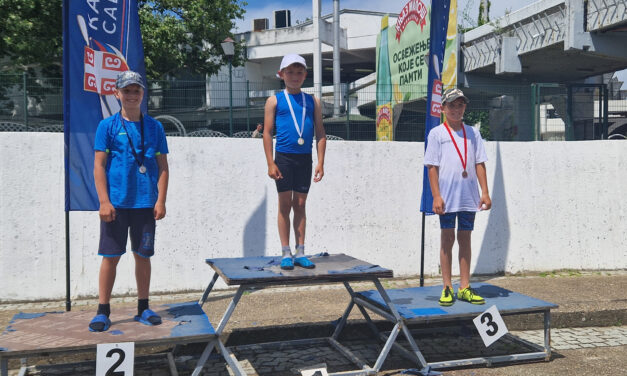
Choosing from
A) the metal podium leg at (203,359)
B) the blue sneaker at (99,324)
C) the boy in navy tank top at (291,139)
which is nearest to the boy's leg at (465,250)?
the boy in navy tank top at (291,139)

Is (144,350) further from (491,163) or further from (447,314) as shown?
(491,163)

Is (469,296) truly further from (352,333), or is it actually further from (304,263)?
(304,263)

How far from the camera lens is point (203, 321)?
4.17 meters

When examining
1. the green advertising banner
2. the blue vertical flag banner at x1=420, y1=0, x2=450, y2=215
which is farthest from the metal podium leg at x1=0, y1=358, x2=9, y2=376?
the green advertising banner

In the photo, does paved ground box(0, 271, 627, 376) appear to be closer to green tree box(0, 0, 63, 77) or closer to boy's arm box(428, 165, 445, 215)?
boy's arm box(428, 165, 445, 215)

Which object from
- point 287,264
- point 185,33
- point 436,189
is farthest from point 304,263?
point 185,33

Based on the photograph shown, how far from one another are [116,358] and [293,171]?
214cm

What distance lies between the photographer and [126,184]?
4043 mm

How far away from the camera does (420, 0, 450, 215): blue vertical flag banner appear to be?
6.21 m

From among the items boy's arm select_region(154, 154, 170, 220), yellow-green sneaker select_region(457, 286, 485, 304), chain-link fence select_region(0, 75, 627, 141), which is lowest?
yellow-green sneaker select_region(457, 286, 485, 304)

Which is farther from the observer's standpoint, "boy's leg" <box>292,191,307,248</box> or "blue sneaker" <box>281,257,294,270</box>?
"boy's leg" <box>292,191,307,248</box>

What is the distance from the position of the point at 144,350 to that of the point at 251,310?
1304mm

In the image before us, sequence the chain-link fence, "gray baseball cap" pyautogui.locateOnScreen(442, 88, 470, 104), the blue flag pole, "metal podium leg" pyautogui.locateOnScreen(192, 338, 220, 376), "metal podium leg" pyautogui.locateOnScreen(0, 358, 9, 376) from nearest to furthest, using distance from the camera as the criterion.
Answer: "metal podium leg" pyautogui.locateOnScreen(0, 358, 9, 376), "metal podium leg" pyautogui.locateOnScreen(192, 338, 220, 376), "gray baseball cap" pyautogui.locateOnScreen(442, 88, 470, 104), the blue flag pole, the chain-link fence

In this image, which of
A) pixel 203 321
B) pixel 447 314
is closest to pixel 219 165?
pixel 203 321
